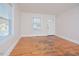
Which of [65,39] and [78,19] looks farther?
[65,39]

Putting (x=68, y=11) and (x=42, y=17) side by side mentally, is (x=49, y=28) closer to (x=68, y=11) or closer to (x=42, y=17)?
(x=42, y=17)

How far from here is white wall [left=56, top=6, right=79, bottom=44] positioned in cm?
418

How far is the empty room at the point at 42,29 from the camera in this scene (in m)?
2.91

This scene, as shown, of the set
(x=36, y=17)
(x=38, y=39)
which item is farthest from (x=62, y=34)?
(x=36, y=17)

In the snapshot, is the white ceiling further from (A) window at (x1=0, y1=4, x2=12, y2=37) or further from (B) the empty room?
(A) window at (x1=0, y1=4, x2=12, y2=37)

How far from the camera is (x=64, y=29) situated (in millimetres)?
5125

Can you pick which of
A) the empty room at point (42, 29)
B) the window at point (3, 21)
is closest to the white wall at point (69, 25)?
the empty room at point (42, 29)

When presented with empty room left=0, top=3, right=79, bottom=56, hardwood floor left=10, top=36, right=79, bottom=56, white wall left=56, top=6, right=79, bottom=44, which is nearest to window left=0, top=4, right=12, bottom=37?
empty room left=0, top=3, right=79, bottom=56

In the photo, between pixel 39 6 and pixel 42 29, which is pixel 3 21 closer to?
pixel 39 6

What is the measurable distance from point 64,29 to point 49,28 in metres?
0.99

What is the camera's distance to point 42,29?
12.9ft

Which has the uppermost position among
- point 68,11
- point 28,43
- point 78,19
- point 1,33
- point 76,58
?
point 68,11

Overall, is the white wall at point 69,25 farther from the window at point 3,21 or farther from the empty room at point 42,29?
the window at point 3,21

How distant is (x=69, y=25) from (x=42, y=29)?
137cm
